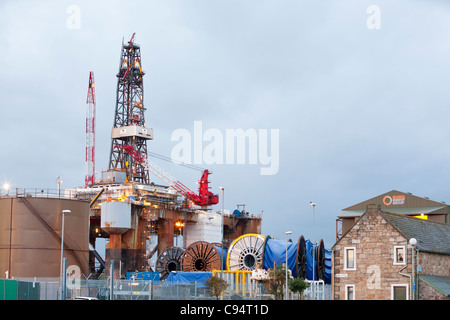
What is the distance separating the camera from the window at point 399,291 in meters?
45.4

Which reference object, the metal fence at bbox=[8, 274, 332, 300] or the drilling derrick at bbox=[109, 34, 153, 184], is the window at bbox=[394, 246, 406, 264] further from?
the drilling derrick at bbox=[109, 34, 153, 184]

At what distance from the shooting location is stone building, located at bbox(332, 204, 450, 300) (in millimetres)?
45281

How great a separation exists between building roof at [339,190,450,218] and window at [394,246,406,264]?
122 feet

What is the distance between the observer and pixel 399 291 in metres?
45.8

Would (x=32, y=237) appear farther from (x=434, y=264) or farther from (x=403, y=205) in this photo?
(x=403, y=205)

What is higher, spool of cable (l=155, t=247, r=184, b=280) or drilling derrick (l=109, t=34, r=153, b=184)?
drilling derrick (l=109, t=34, r=153, b=184)

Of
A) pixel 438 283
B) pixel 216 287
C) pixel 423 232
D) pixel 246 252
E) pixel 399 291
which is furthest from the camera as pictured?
pixel 246 252

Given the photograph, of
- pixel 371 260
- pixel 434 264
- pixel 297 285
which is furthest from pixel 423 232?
pixel 297 285

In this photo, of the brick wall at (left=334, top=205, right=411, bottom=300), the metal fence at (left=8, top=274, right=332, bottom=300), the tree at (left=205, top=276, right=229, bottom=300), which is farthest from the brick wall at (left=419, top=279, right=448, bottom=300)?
the tree at (left=205, top=276, right=229, bottom=300)

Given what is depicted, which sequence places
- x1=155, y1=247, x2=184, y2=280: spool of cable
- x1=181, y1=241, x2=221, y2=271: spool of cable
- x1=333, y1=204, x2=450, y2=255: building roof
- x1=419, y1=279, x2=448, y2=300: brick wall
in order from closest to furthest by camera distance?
x1=419, y1=279, x2=448, y2=300: brick wall
x1=333, y1=204, x2=450, y2=255: building roof
x1=181, y1=241, x2=221, y2=271: spool of cable
x1=155, y1=247, x2=184, y2=280: spool of cable

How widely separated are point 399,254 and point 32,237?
1773 inches
